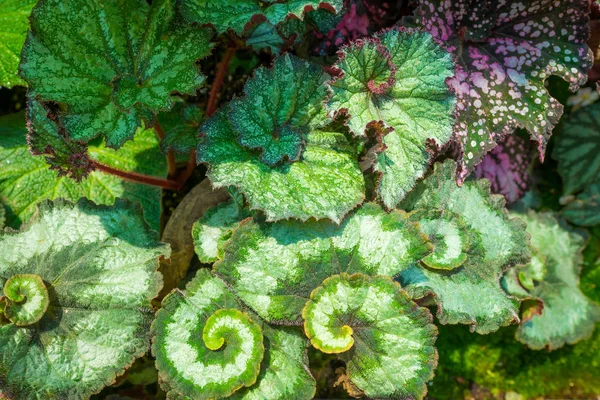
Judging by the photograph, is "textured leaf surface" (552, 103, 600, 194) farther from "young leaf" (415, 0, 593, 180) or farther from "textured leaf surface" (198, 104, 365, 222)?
"textured leaf surface" (198, 104, 365, 222)

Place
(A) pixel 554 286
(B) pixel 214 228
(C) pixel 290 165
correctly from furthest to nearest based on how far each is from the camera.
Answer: (A) pixel 554 286, (B) pixel 214 228, (C) pixel 290 165

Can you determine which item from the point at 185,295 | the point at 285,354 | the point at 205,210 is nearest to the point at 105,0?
the point at 205,210

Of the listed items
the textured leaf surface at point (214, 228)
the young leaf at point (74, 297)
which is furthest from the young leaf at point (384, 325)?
the young leaf at point (74, 297)

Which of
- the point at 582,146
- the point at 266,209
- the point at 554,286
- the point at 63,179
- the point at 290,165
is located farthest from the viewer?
the point at 582,146

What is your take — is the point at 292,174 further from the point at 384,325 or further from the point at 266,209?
the point at 384,325

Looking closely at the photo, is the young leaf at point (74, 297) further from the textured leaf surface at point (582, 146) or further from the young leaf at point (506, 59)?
the textured leaf surface at point (582, 146)

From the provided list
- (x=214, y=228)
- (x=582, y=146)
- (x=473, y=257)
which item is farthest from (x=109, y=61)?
(x=582, y=146)

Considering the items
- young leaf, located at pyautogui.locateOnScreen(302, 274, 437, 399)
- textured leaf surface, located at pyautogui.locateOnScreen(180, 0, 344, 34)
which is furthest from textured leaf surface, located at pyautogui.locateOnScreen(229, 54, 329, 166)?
young leaf, located at pyautogui.locateOnScreen(302, 274, 437, 399)
